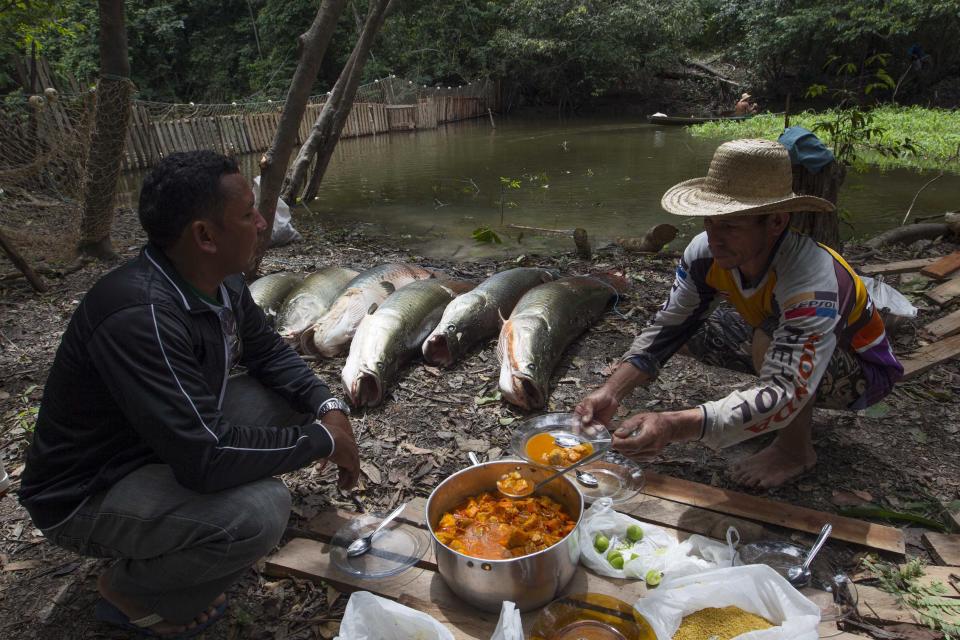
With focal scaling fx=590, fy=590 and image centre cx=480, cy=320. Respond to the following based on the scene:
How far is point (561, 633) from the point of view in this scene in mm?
1938

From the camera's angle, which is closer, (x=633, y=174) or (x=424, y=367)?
(x=424, y=367)

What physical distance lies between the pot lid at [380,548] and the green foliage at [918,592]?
5.75 feet

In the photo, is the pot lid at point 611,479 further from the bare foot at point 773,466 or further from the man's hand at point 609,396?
the bare foot at point 773,466

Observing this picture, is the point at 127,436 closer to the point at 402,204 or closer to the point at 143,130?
the point at 402,204

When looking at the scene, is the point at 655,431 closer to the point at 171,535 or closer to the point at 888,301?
the point at 171,535

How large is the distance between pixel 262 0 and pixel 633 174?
2531cm

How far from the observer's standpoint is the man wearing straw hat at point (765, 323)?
2258 millimetres

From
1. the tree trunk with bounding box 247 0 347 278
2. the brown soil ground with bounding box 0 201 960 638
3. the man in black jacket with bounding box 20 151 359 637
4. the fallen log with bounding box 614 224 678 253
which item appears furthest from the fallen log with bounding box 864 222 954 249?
the man in black jacket with bounding box 20 151 359 637

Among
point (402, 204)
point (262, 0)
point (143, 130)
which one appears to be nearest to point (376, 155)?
point (143, 130)

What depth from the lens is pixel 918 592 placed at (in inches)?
85.3

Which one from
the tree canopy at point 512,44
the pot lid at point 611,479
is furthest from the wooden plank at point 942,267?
the tree canopy at point 512,44

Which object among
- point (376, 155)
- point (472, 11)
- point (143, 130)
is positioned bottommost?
point (376, 155)

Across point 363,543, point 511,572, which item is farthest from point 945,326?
point 363,543

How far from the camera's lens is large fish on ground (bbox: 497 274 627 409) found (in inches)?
143
